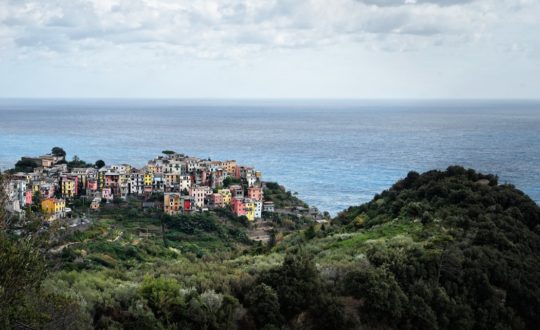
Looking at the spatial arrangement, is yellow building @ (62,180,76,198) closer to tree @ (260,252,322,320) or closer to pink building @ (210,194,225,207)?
pink building @ (210,194,225,207)

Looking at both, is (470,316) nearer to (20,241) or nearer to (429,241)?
(429,241)

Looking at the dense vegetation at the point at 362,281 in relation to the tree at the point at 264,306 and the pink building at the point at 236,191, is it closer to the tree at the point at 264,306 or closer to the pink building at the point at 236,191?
the tree at the point at 264,306

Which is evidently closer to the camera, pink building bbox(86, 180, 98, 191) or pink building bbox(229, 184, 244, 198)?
pink building bbox(86, 180, 98, 191)

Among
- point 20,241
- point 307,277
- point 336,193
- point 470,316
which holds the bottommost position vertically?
point 336,193

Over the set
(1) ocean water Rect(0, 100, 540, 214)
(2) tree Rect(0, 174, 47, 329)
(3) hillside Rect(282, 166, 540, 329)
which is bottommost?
(1) ocean water Rect(0, 100, 540, 214)

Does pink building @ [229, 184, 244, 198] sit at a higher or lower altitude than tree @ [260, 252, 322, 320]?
lower

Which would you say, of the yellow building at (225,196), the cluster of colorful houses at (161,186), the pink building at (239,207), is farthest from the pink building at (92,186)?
the pink building at (239,207)

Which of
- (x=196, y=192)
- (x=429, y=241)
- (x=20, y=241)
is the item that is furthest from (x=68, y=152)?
(x=20, y=241)

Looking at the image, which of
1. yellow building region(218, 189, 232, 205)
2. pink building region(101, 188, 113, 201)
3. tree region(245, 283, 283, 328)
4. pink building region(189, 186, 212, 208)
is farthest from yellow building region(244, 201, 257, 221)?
tree region(245, 283, 283, 328)
